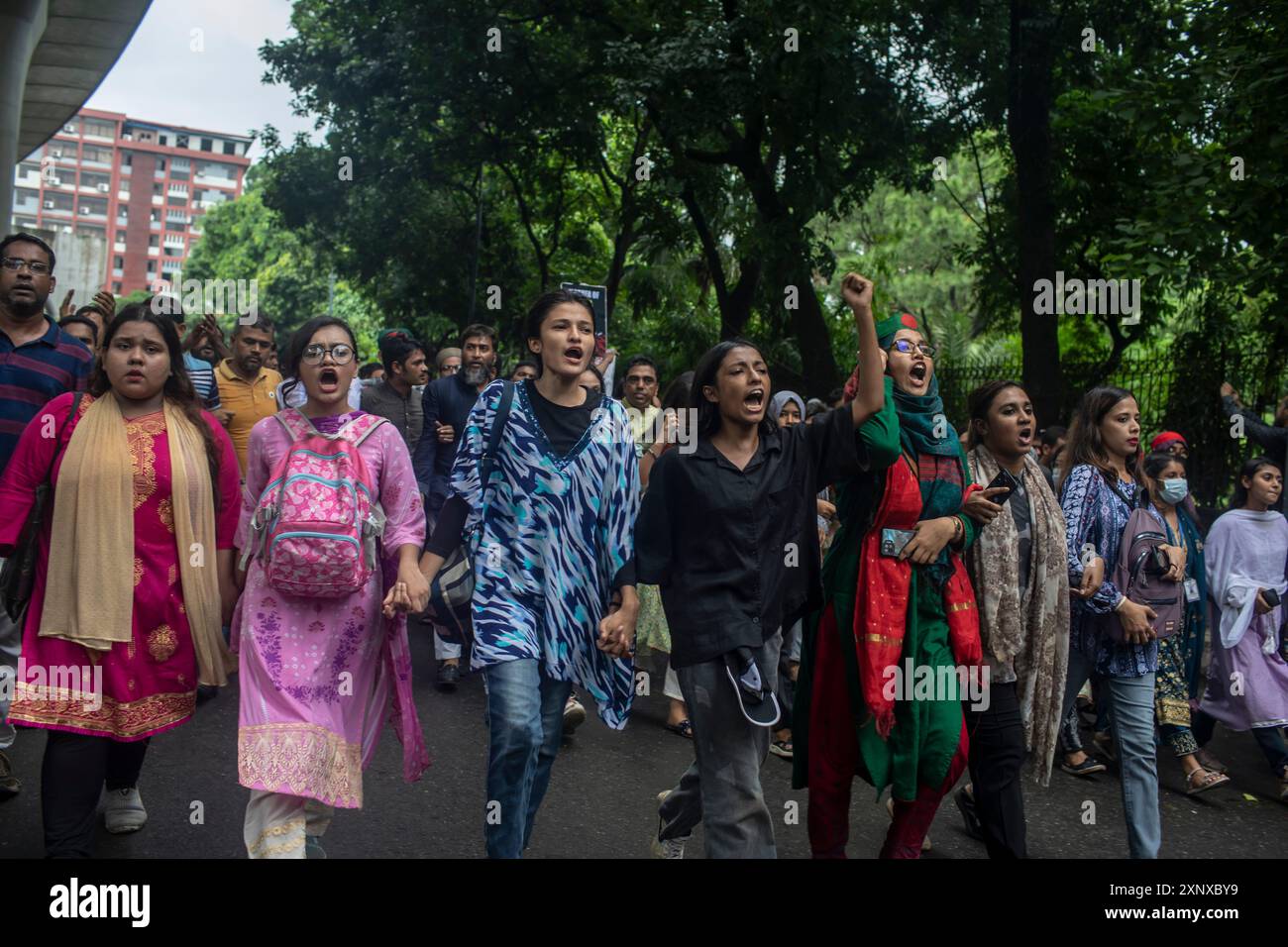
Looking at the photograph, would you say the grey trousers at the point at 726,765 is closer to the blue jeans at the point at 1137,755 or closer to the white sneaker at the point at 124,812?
the blue jeans at the point at 1137,755

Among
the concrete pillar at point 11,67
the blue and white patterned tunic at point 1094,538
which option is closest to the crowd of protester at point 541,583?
the blue and white patterned tunic at point 1094,538

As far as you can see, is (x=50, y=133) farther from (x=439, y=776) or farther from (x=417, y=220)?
(x=439, y=776)

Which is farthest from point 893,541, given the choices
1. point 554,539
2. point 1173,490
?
point 1173,490

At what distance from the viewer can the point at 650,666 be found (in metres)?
9.95

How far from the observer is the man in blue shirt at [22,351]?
218 inches

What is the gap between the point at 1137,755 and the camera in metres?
4.93

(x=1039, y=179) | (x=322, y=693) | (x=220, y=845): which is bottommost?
(x=220, y=845)

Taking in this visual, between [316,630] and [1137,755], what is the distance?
Result: 3.10 metres

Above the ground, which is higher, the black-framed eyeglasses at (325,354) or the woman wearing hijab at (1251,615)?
the black-framed eyeglasses at (325,354)

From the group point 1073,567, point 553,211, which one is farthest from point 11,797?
point 553,211

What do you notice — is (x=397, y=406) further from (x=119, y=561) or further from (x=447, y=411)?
(x=119, y=561)

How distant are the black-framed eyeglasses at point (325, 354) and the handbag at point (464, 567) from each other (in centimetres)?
56

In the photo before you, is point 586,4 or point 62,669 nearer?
point 62,669
